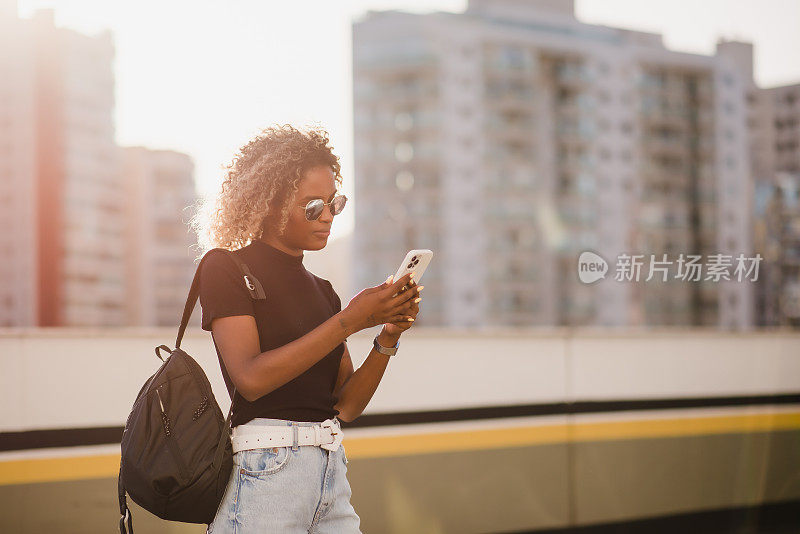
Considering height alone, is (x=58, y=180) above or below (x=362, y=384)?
above

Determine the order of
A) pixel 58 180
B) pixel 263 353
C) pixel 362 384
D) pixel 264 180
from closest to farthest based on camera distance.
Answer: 1. pixel 263 353
2. pixel 264 180
3. pixel 362 384
4. pixel 58 180

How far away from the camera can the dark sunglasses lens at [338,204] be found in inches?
83.5

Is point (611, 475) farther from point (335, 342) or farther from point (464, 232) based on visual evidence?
point (464, 232)

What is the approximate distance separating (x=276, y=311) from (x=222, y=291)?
137 mm

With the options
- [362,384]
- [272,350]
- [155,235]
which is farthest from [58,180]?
[272,350]

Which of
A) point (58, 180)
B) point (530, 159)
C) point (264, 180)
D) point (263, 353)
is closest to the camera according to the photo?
point (263, 353)

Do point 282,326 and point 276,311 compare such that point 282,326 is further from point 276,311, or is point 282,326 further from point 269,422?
point 269,422

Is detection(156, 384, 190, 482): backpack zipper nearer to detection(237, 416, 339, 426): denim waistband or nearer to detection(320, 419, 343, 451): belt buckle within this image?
detection(237, 416, 339, 426): denim waistband

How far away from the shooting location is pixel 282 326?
2.00 m

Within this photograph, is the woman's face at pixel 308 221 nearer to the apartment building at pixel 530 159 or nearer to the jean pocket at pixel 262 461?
the jean pocket at pixel 262 461

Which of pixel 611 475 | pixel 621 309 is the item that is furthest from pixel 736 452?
pixel 621 309

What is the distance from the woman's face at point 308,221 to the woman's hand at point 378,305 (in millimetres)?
191

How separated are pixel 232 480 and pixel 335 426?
263 mm

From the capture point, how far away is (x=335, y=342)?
1.93m
